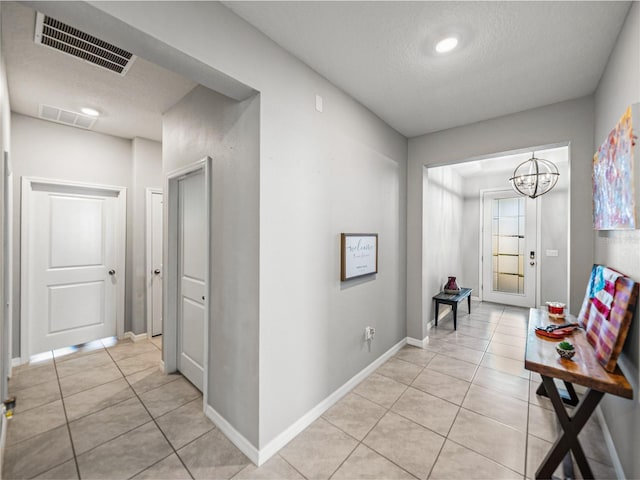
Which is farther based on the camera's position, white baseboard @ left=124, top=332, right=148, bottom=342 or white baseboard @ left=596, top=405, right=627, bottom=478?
white baseboard @ left=124, top=332, right=148, bottom=342

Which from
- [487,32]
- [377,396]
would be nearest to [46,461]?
[377,396]

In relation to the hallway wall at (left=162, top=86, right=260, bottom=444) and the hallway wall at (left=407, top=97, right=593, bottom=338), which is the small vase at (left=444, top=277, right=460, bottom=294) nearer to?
the hallway wall at (left=407, top=97, right=593, bottom=338)

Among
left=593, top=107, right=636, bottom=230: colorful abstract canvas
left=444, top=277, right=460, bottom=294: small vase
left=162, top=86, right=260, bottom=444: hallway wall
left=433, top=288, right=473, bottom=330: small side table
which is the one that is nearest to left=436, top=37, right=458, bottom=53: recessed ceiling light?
left=593, top=107, right=636, bottom=230: colorful abstract canvas

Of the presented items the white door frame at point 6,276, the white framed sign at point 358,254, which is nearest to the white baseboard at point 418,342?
the white framed sign at point 358,254

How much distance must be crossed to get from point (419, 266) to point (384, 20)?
2655 mm

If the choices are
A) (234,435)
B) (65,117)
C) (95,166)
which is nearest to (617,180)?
(234,435)

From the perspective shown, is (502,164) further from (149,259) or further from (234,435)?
(149,259)

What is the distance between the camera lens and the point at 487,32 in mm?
1759

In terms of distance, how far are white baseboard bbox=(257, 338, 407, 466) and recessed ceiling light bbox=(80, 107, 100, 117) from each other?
3647mm

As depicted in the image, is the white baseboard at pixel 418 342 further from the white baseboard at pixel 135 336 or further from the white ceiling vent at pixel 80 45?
the white ceiling vent at pixel 80 45

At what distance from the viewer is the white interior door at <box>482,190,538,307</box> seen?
17.5 ft

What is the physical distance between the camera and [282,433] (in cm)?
192

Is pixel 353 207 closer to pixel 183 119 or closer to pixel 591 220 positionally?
pixel 183 119

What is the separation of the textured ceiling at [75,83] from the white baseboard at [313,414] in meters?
2.91
